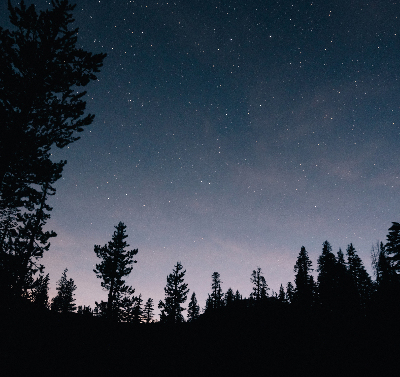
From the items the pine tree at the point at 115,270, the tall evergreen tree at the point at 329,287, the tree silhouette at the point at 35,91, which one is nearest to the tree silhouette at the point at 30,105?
the tree silhouette at the point at 35,91

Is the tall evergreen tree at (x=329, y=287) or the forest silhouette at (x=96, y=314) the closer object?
the forest silhouette at (x=96, y=314)

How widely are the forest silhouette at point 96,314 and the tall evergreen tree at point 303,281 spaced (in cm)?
290

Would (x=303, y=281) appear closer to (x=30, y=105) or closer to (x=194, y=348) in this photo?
(x=194, y=348)

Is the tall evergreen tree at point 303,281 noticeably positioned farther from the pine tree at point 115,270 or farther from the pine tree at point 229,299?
the pine tree at point 115,270

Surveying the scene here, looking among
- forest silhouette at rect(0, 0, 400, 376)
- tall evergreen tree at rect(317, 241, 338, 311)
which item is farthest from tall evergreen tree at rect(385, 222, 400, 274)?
tall evergreen tree at rect(317, 241, 338, 311)

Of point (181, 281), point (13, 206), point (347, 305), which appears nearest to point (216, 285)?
point (181, 281)

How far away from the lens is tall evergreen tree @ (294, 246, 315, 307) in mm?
41281

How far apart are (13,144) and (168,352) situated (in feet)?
62.3

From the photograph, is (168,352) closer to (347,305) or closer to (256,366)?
(256,366)

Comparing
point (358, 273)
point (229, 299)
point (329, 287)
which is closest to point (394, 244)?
point (329, 287)

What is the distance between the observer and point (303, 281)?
4900 centimetres

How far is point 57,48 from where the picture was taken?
10352mm

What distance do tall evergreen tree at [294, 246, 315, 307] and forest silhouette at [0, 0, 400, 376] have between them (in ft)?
9.51

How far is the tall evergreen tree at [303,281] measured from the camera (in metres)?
41.3
